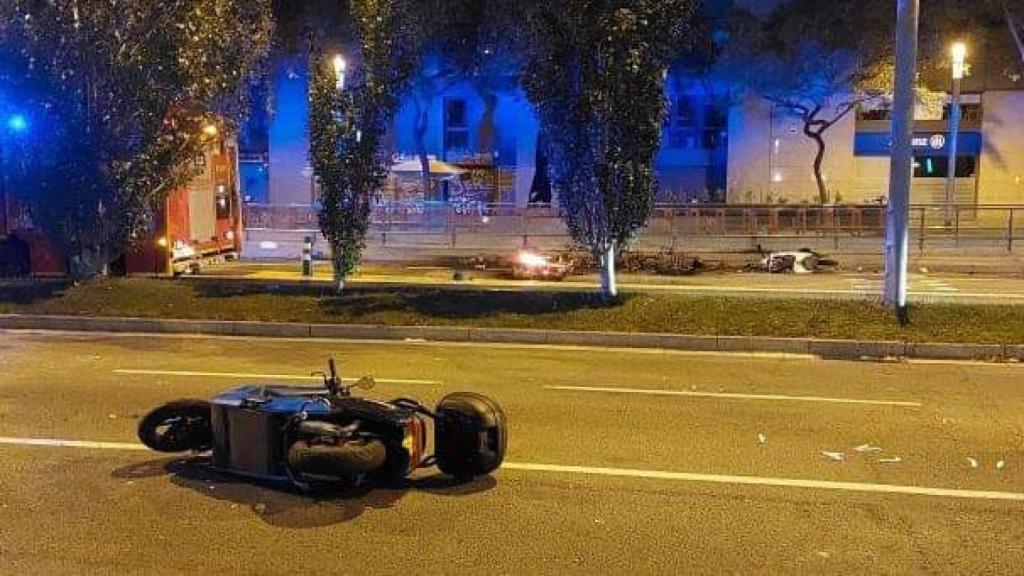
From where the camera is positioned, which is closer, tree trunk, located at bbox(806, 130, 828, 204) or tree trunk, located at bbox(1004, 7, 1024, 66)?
tree trunk, located at bbox(1004, 7, 1024, 66)

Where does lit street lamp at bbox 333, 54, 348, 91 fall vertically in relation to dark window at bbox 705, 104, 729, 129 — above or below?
below

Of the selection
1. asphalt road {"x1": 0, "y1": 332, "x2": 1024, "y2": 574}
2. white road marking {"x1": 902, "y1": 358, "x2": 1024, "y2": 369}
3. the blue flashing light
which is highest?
the blue flashing light

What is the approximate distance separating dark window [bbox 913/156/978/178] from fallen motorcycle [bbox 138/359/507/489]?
40.3 meters

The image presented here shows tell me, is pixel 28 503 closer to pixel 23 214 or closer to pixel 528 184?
pixel 23 214

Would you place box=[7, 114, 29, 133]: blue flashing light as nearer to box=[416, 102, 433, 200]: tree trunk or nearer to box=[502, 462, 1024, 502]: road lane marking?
box=[502, 462, 1024, 502]: road lane marking

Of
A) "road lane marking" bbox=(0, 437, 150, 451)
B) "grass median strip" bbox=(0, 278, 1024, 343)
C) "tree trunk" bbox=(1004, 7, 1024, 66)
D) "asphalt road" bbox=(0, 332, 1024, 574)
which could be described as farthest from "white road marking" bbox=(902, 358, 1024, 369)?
"tree trunk" bbox=(1004, 7, 1024, 66)

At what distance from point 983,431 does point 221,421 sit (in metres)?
6.12

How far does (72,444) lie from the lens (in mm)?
7777

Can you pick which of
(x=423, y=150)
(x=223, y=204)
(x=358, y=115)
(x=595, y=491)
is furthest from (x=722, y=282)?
(x=423, y=150)

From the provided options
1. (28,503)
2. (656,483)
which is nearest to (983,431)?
(656,483)

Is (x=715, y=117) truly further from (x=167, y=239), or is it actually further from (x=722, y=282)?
(x=167, y=239)

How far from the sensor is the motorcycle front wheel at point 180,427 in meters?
7.11

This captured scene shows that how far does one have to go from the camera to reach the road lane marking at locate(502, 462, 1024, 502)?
6.66m

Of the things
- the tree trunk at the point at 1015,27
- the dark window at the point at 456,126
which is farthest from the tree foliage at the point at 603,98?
the dark window at the point at 456,126
